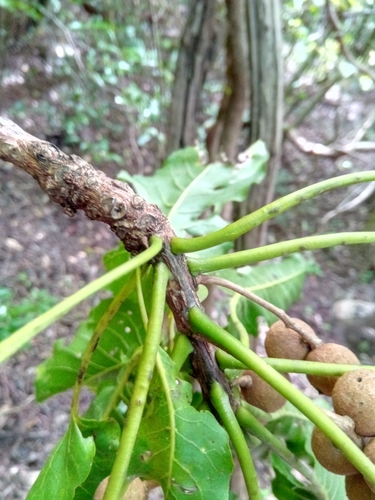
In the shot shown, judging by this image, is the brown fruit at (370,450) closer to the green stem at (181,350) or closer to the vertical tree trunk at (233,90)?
the green stem at (181,350)

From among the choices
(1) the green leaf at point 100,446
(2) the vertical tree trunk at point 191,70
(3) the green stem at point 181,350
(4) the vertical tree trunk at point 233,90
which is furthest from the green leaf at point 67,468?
(2) the vertical tree trunk at point 191,70

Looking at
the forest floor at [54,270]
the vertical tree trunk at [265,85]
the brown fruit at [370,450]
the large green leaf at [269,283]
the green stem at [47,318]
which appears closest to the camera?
the green stem at [47,318]

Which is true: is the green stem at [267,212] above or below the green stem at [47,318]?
above

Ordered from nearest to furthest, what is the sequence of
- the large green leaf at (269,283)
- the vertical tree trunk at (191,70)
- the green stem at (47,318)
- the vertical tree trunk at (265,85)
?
1. the green stem at (47,318)
2. the large green leaf at (269,283)
3. the vertical tree trunk at (265,85)
4. the vertical tree trunk at (191,70)

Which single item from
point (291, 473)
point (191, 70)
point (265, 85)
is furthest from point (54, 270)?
point (291, 473)

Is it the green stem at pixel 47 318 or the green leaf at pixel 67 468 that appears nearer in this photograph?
the green stem at pixel 47 318

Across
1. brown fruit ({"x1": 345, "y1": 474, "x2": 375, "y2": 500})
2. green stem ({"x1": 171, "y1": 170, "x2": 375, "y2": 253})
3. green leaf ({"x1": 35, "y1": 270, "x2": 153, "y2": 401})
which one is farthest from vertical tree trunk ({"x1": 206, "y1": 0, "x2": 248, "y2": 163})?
brown fruit ({"x1": 345, "y1": 474, "x2": 375, "y2": 500})
